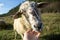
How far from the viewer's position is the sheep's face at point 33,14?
500 cm

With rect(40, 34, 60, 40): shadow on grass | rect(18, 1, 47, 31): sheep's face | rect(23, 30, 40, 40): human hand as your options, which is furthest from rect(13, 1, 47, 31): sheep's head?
rect(40, 34, 60, 40): shadow on grass

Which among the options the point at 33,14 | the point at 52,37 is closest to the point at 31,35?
the point at 33,14

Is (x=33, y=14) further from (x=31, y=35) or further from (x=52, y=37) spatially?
(x=52, y=37)

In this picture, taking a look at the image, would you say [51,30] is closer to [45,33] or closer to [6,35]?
[45,33]

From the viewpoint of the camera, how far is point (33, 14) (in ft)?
17.6

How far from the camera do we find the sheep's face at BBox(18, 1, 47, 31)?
4996mm

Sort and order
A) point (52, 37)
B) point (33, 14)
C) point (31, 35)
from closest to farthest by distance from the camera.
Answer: point (31, 35), point (33, 14), point (52, 37)

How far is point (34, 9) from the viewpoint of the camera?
5492mm

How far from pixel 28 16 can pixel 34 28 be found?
685mm

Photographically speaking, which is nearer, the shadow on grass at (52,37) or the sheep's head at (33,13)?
the sheep's head at (33,13)

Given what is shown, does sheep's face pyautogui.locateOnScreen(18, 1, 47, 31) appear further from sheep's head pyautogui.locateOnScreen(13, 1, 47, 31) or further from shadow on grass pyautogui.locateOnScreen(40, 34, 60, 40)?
shadow on grass pyautogui.locateOnScreen(40, 34, 60, 40)

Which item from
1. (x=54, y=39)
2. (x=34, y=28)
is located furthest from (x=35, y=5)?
(x=54, y=39)

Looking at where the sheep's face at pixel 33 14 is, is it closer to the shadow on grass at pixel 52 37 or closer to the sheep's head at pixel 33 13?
the sheep's head at pixel 33 13

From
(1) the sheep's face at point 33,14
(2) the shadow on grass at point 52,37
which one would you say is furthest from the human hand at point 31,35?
(2) the shadow on grass at point 52,37
